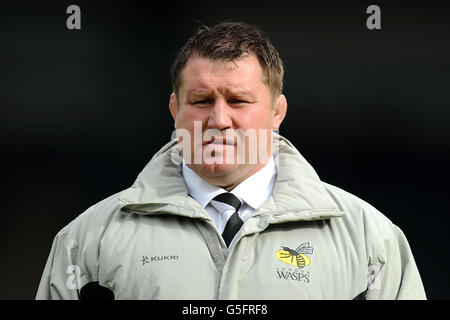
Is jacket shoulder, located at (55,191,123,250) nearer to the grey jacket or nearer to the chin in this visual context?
the grey jacket

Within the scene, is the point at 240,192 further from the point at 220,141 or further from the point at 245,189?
the point at 220,141

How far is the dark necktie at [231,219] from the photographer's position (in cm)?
220

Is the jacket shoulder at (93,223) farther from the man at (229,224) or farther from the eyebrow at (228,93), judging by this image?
the eyebrow at (228,93)

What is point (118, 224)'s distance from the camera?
2.24 meters

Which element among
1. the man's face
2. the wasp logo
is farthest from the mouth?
the wasp logo

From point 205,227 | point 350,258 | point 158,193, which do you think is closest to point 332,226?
point 350,258

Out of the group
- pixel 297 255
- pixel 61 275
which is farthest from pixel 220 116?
pixel 61 275

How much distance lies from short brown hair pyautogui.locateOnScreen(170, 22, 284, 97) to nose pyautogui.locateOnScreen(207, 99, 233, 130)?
0.42ft

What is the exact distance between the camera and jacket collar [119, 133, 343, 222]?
219cm

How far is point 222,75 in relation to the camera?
219 cm

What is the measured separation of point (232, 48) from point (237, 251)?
55cm

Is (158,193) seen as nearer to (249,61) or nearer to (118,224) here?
(118,224)
